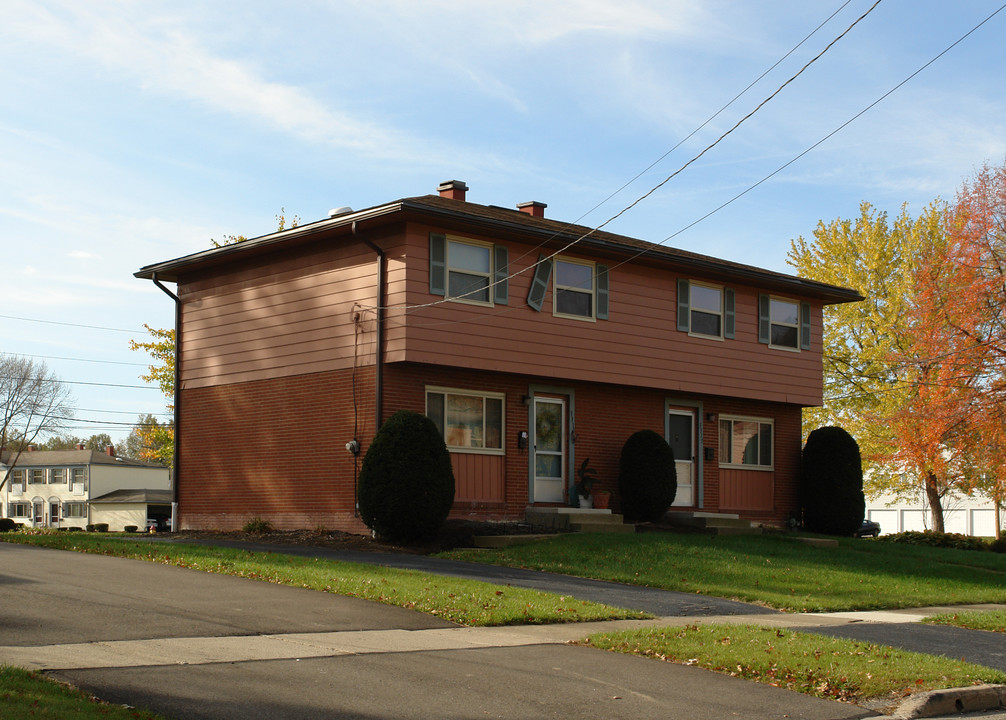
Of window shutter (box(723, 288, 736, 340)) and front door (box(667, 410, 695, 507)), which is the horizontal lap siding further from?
front door (box(667, 410, 695, 507))

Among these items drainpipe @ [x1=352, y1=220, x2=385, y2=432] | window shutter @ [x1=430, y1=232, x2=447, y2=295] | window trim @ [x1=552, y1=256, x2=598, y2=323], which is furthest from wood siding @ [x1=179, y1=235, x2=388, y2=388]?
window trim @ [x1=552, y1=256, x2=598, y2=323]

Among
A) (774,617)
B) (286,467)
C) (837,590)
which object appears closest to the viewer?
(774,617)

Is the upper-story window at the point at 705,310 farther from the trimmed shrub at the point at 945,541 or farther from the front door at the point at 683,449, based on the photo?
the trimmed shrub at the point at 945,541

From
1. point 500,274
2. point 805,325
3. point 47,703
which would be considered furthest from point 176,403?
point 47,703

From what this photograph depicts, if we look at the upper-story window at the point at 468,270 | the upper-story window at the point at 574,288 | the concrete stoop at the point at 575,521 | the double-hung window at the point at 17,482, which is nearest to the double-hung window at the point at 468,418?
the concrete stoop at the point at 575,521

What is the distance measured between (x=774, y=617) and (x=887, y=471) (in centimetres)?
2602

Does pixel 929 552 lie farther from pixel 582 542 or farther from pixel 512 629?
pixel 512 629

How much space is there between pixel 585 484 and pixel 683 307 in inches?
203

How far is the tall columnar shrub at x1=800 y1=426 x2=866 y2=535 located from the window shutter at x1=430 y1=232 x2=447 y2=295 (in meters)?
12.0

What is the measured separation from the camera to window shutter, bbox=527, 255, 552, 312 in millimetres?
21984

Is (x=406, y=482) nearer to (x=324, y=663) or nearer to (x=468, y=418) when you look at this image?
(x=468, y=418)

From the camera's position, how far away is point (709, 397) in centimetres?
2627

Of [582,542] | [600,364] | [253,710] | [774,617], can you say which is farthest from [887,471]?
[253,710]

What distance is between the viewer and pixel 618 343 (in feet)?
77.7
